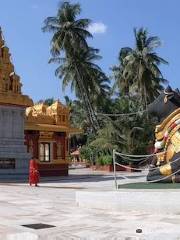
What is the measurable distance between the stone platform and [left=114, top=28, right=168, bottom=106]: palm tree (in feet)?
115

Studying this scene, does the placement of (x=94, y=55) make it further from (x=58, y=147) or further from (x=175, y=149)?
(x=175, y=149)

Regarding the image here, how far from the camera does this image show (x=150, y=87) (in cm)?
4784

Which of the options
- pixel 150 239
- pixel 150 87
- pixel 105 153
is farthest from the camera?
pixel 150 87

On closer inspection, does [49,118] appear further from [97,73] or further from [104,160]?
[97,73]

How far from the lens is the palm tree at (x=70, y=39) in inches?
1778

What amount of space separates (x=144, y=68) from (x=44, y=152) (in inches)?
637

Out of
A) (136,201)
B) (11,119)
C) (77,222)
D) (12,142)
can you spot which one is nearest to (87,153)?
(11,119)

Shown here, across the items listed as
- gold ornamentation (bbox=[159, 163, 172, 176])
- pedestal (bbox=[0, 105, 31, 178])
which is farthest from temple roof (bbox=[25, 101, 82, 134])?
gold ornamentation (bbox=[159, 163, 172, 176])

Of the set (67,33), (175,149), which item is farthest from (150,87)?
(175,149)

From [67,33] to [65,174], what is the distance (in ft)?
48.9

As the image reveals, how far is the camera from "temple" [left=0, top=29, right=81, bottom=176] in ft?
96.3

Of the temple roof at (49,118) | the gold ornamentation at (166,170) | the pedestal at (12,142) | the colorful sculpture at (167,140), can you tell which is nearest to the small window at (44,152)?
the temple roof at (49,118)

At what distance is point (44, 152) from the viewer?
3572 centimetres

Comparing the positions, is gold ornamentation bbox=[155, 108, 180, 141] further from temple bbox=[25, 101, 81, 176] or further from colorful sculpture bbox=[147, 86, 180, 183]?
temple bbox=[25, 101, 81, 176]
